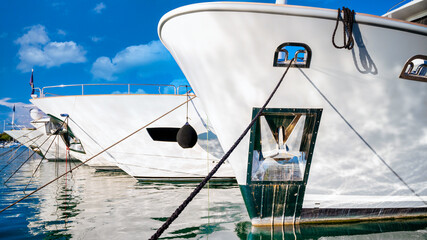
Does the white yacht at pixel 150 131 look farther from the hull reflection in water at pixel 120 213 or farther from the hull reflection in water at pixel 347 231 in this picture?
the hull reflection in water at pixel 347 231

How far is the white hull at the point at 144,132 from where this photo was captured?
8273 mm

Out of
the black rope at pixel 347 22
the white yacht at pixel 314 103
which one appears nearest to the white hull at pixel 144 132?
the white yacht at pixel 314 103

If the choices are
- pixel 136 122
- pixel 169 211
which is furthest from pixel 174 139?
pixel 169 211

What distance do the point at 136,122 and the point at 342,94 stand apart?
21.2 ft

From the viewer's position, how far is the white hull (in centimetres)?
827

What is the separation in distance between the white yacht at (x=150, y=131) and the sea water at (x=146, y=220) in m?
1.12

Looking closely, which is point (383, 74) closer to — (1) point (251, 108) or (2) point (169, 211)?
(1) point (251, 108)

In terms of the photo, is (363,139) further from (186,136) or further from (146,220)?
(186,136)

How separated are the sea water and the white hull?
3.63 feet

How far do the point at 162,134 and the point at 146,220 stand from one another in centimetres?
392

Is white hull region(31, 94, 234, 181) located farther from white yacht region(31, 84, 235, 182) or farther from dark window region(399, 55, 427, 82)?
dark window region(399, 55, 427, 82)

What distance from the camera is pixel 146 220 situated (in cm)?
486

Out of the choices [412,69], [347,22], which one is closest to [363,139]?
[412,69]

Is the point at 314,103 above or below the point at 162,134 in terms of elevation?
above
